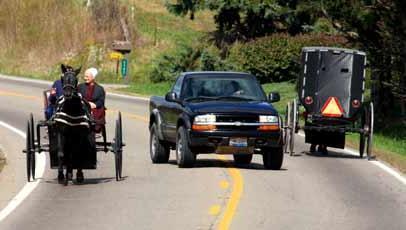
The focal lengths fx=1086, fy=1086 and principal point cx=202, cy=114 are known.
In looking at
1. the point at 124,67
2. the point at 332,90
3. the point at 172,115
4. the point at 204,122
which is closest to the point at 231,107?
the point at 204,122

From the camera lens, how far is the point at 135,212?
15.1 meters

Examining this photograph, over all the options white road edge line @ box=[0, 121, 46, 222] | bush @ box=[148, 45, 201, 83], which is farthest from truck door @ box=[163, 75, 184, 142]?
bush @ box=[148, 45, 201, 83]

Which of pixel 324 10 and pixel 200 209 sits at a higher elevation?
pixel 324 10

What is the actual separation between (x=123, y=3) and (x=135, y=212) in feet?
176

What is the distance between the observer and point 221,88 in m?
21.5

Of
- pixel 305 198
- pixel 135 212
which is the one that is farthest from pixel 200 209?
pixel 305 198

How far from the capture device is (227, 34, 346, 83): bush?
49250 mm

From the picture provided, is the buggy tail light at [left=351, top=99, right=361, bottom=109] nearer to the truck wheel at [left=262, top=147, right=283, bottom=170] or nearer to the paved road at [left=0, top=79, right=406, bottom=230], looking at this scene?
the paved road at [left=0, top=79, right=406, bottom=230]

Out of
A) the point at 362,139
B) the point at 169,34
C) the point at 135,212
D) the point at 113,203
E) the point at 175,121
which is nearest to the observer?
the point at 135,212

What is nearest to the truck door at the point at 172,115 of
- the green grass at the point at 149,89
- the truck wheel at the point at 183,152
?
the truck wheel at the point at 183,152

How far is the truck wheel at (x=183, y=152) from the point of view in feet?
67.6

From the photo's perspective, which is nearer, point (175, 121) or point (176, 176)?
point (176, 176)

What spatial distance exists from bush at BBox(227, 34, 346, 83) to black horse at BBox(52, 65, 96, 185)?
31.2m

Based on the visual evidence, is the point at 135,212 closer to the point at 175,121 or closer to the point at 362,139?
the point at 175,121
